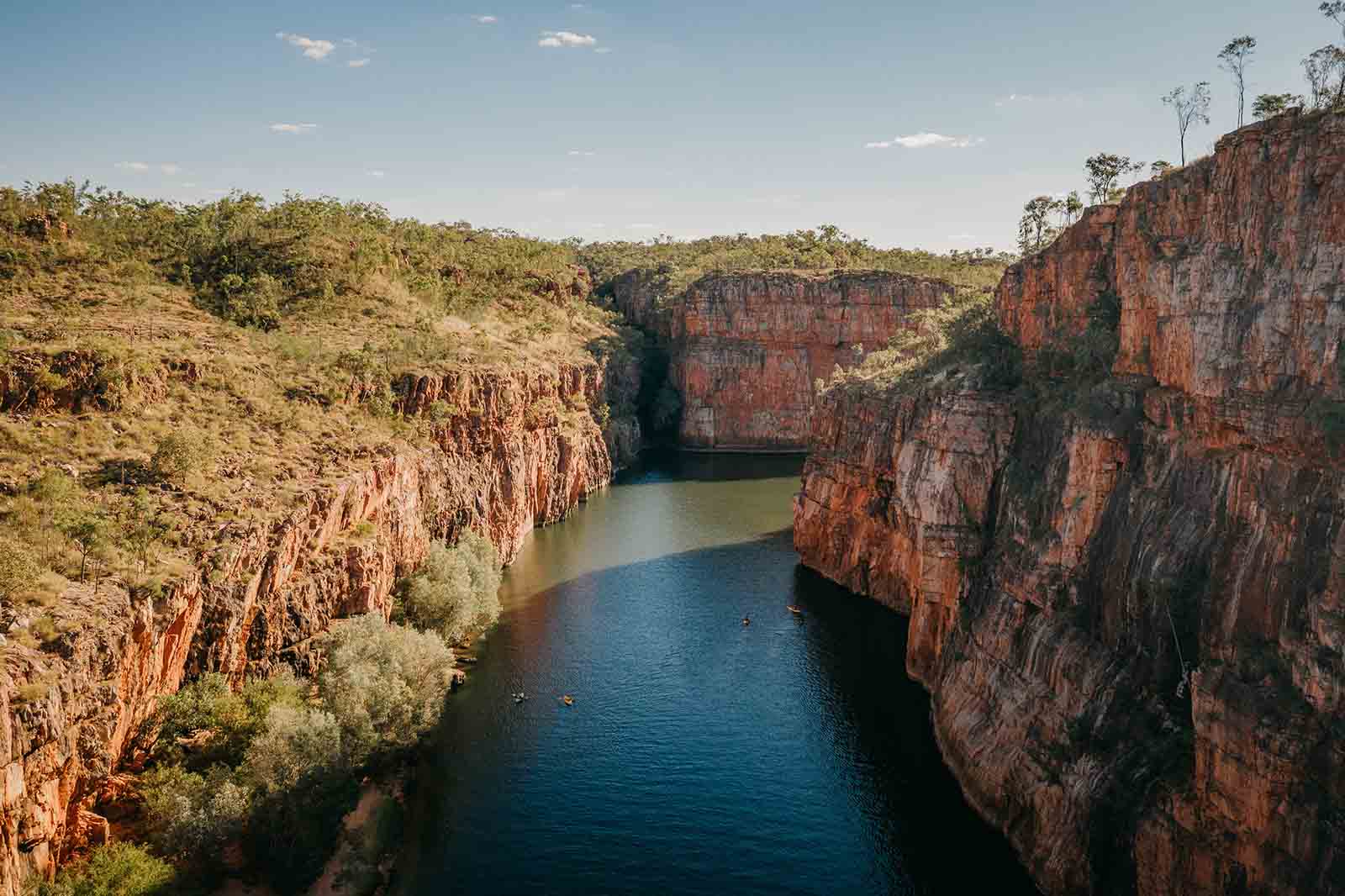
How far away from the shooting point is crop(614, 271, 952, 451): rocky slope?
120m

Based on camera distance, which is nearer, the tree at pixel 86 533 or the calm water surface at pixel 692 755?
the tree at pixel 86 533

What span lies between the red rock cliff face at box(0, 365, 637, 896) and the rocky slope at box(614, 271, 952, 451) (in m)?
52.3

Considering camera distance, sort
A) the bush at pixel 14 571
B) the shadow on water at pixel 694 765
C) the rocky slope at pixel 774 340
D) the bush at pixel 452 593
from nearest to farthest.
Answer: the bush at pixel 14 571 < the shadow on water at pixel 694 765 < the bush at pixel 452 593 < the rocky slope at pixel 774 340

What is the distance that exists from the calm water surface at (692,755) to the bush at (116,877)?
833cm

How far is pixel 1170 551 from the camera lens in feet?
103

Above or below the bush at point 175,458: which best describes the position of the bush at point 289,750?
below

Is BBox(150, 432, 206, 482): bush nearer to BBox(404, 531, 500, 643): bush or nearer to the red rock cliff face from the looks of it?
the red rock cliff face

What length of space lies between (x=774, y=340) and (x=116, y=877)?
337 ft

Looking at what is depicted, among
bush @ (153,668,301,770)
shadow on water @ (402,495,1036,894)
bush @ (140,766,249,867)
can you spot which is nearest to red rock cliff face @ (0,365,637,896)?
bush @ (153,668,301,770)

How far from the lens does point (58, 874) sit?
86.8 ft

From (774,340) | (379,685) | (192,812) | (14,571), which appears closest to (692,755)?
(379,685)

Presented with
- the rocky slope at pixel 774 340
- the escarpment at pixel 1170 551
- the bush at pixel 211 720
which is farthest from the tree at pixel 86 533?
the rocky slope at pixel 774 340

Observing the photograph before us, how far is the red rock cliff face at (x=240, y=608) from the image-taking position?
84.3 feet

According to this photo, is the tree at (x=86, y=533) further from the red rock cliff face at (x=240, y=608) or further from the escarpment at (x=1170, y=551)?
the escarpment at (x=1170, y=551)
